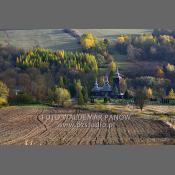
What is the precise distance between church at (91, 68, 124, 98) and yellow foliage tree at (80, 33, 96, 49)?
38.5 inches

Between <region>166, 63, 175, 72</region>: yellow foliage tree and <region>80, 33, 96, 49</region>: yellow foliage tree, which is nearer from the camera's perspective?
<region>166, 63, 175, 72</region>: yellow foliage tree

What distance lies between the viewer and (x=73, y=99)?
15195 mm

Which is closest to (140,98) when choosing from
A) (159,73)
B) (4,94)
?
(159,73)

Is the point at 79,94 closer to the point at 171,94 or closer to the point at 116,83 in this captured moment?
the point at 116,83

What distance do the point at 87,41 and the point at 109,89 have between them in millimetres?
1377

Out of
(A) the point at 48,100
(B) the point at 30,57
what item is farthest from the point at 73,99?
(B) the point at 30,57

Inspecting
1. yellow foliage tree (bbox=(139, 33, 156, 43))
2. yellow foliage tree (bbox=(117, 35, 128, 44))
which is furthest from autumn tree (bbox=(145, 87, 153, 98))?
yellow foliage tree (bbox=(117, 35, 128, 44))

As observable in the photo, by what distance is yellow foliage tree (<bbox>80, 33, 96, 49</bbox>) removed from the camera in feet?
50.7

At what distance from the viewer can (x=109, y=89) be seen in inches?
599

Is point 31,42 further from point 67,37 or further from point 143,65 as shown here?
point 143,65

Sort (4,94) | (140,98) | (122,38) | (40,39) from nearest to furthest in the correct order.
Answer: (140,98)
(4,94)
(122,38)
(40,39)

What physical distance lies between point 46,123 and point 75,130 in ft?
2.50

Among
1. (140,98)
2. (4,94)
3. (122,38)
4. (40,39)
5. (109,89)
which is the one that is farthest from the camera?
(40,39)

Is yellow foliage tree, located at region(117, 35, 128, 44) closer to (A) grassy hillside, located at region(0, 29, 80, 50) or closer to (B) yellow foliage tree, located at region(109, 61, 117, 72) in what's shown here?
(B) yellow foliage tree, located at region(109, 61, 117, 72)
